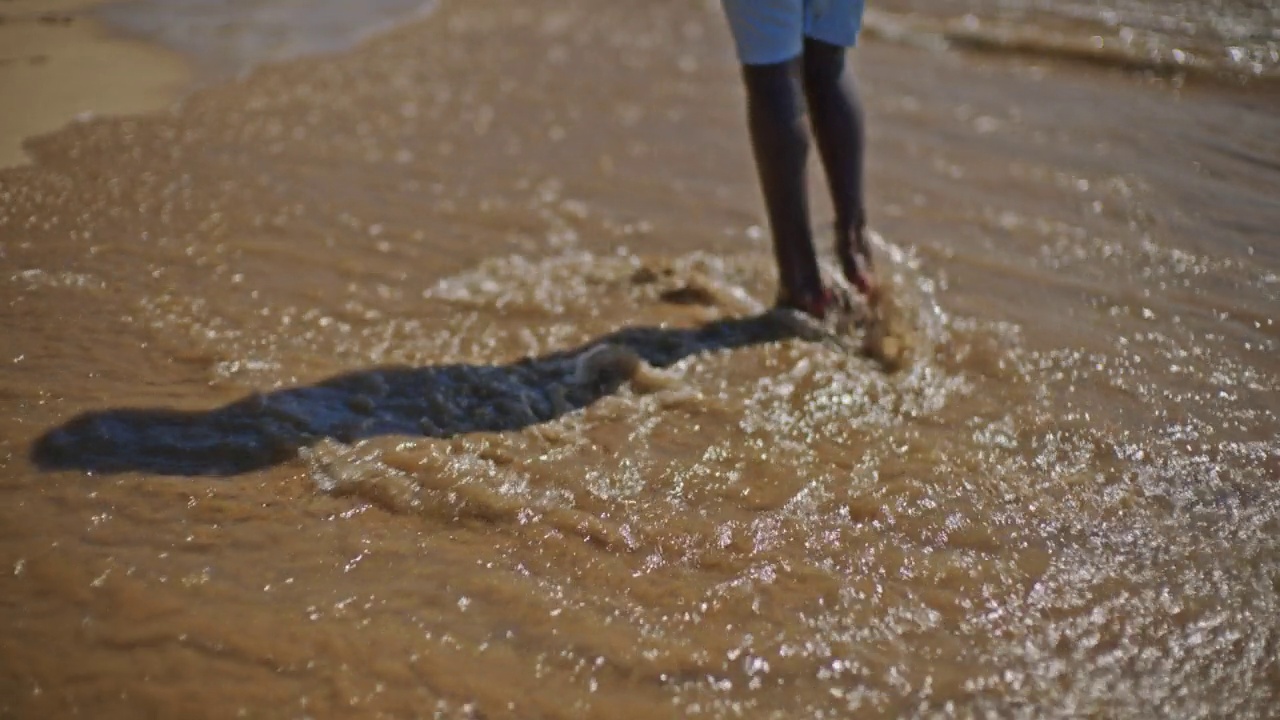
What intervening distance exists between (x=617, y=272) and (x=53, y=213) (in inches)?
61.6

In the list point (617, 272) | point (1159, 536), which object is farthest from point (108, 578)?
point (1159, 536)

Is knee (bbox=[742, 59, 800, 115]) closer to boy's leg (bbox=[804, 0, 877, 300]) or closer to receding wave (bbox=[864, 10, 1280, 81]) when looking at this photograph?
boy's leg (bbox=[804, 0, 877, 300])

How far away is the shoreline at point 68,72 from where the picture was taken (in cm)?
376

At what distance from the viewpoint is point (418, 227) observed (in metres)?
3.20

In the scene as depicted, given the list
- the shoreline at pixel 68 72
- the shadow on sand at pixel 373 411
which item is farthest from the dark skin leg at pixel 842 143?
the shoreline at pixel 68 72

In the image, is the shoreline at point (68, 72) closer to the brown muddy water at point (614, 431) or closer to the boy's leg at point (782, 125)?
the brown muddy water at point (614, 431)

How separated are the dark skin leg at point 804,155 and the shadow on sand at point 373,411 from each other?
148 millimetres

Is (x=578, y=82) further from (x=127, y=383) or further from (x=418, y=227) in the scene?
(x=127, y=383)

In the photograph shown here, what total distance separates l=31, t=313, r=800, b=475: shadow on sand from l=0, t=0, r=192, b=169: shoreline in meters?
1.68

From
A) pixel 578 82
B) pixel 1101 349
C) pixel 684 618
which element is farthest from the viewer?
pixel 578 82

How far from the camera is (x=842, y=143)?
274 cm

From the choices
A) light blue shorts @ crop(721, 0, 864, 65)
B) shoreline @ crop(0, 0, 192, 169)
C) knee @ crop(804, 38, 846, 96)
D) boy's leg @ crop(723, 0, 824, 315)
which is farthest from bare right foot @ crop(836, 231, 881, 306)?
shoreline @ crop(0, 0, 192, 169)

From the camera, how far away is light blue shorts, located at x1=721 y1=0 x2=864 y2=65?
2465 mm

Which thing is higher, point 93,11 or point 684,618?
point 93,11
